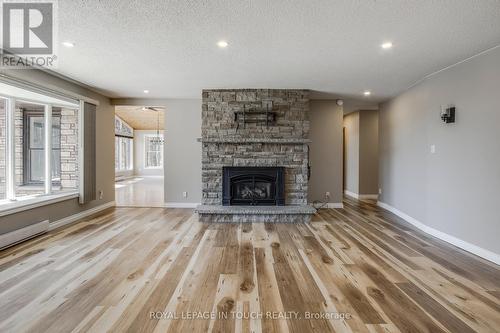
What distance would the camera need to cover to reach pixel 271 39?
2744 millimetres

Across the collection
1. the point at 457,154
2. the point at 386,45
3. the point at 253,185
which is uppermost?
the point at 386,45

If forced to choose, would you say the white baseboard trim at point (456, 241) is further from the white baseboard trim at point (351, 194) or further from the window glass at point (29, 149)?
the window glass at point (29, 149)

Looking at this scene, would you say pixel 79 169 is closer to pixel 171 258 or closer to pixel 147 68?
pixel 147 68

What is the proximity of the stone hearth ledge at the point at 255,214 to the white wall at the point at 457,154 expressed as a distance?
1848mm

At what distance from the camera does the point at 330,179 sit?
223 inches

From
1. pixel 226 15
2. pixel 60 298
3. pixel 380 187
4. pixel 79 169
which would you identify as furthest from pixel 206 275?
pixel 380 187

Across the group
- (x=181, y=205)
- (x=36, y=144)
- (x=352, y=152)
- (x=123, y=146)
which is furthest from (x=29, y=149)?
(x=123, y=146)

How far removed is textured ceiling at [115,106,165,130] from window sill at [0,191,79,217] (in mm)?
6245

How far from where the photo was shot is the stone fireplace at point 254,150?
4.84 meters

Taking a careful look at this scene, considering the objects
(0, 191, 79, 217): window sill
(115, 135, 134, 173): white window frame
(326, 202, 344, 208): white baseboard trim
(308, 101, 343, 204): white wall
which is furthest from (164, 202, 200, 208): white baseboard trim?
(115, 135, 134, 173): white window frame

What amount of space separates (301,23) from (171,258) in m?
2.83

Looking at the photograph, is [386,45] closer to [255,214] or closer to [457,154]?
[457,154]

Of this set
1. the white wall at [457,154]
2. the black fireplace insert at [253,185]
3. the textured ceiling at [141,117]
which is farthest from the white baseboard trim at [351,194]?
→ the textured ceiling at [141,117]

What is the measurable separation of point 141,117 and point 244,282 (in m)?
10.5
